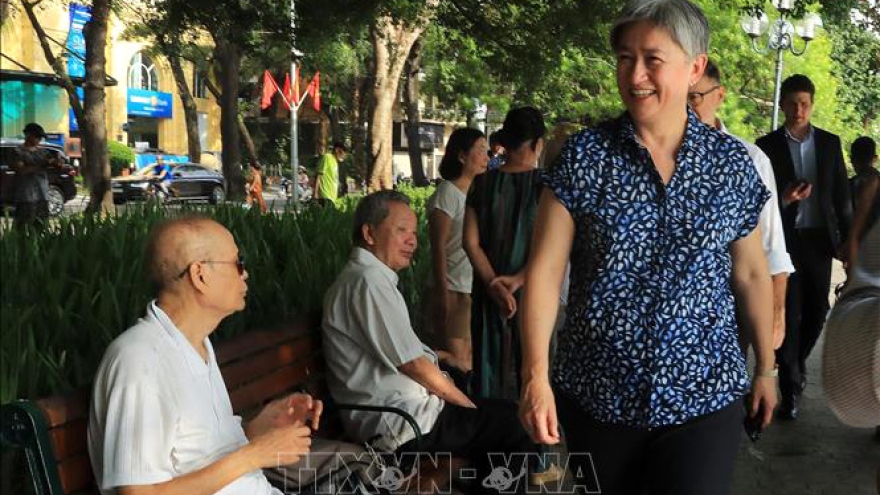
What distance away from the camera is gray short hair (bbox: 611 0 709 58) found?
2.29 metres

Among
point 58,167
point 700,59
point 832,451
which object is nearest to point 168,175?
point 58,167

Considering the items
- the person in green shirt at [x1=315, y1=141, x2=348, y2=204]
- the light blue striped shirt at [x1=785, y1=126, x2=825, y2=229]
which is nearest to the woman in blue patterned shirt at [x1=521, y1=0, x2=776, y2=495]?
the light blue striped shirt at [x1=785, y1=126, x2=825, y2=229]

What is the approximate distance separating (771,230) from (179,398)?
2417 millimetres

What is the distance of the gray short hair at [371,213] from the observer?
387 centimetres

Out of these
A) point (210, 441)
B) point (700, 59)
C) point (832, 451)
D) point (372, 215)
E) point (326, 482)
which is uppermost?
point (700, 59)

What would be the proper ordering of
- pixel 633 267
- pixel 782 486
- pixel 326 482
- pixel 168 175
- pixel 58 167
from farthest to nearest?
pixel 168 175, pixel 58 167, pixel 782 486, pixel 326 482, pixel 633 267

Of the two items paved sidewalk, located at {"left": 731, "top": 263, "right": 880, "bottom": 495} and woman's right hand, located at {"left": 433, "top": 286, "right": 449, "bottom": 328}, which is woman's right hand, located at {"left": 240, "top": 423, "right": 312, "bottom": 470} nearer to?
woman's right hand, located at {"left": 433, "top": 286, "right": 449, "bottom": 328}

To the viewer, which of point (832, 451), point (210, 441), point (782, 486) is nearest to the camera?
point (210, 441)

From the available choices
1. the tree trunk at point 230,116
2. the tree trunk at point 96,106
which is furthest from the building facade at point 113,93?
the tree trunk at point 96,106

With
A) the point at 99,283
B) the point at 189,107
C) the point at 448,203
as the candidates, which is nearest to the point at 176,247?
the point at 99,283

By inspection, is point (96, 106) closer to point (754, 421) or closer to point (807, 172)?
point (807, 172)

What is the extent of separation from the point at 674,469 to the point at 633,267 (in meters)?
0.50

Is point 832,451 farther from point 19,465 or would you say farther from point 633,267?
point 19,465

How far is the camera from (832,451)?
5.42m
